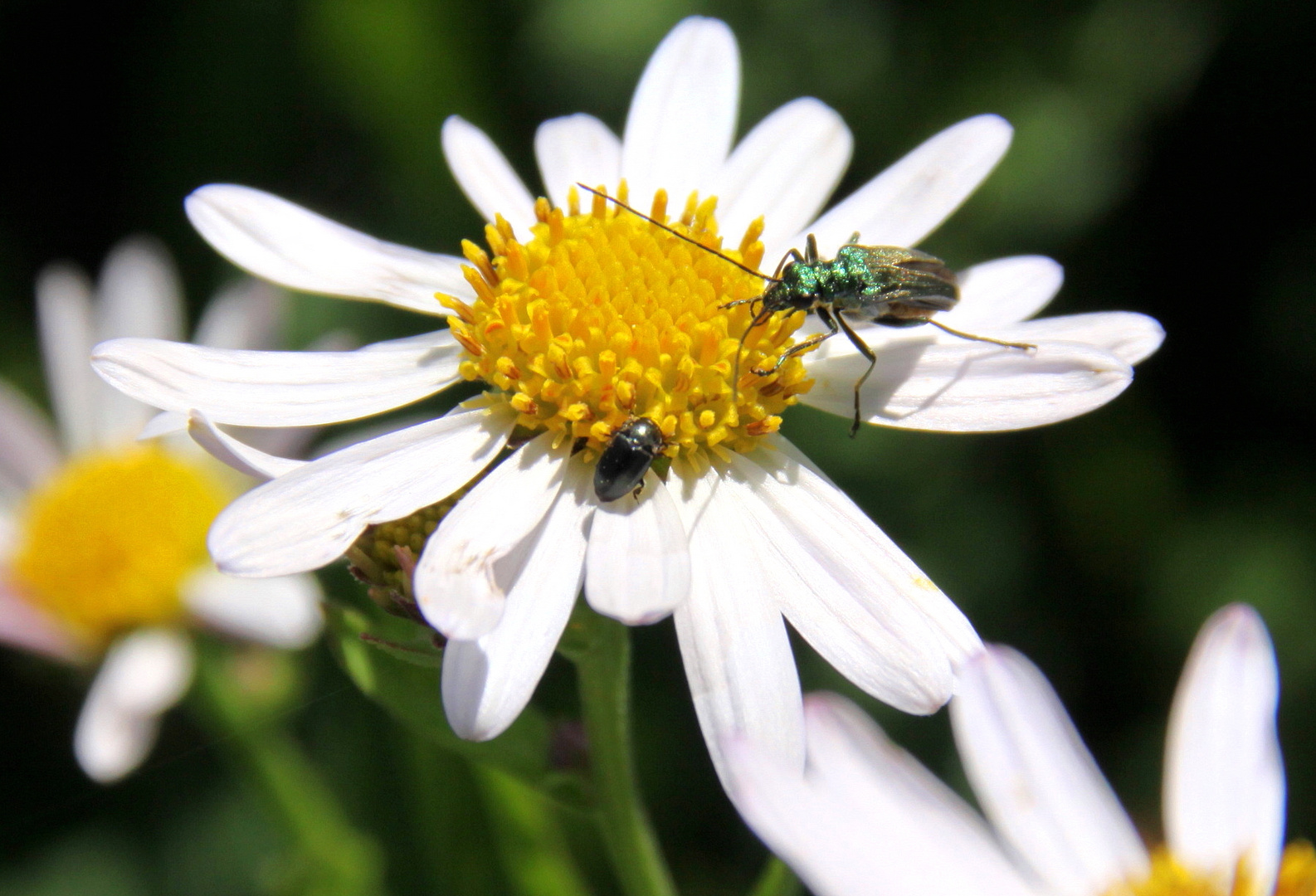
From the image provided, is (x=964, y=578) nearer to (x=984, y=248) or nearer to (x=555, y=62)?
(x=984, y=248)

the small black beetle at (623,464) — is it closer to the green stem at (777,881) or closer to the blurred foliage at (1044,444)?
the green stem at (777,881)

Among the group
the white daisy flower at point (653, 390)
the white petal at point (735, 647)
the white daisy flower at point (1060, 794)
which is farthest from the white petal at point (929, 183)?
the white daisy flower at point (1060, 794)

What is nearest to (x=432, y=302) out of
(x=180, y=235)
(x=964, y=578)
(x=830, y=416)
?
(x=830, y=416)

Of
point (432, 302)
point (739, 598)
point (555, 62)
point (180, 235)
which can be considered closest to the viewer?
point (739, 598)

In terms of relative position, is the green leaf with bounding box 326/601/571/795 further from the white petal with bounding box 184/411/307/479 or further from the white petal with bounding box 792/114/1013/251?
the white petal with bounding box 792/114/1013/251

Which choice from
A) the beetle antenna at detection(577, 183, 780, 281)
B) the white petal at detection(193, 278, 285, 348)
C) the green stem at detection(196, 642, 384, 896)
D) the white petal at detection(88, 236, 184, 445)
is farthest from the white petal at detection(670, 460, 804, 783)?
the white petal at detection(88, 236, 184, 445)

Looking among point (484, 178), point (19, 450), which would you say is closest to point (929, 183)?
point (484, 178)
